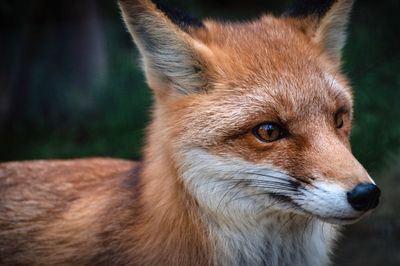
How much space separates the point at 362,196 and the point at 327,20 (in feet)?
4.37

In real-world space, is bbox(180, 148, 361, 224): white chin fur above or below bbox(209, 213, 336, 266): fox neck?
above

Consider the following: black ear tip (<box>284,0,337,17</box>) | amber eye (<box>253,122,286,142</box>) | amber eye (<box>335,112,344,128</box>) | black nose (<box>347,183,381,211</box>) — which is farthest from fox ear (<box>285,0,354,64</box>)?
black nose (<box>347,183,381,211</box>)

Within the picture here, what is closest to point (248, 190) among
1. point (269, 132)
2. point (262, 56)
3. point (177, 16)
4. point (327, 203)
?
point (269, 132)

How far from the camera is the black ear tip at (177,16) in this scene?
11.6ft

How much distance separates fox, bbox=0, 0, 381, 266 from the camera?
10.6 feet

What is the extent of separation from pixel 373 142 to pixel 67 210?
292 cm

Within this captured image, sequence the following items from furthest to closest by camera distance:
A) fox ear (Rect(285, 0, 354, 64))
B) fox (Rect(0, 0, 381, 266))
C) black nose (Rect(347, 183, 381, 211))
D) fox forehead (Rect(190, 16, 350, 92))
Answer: fox ear (Rect(285, 0, 354, 64)), fox forehead (Rect(190, 16, 350, 92)), fox (Rect(0, 0, 381, 266)), black nose (Rect(347, 183, 381, 211))

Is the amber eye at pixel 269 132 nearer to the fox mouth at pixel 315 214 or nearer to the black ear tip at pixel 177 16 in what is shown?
the fox mouth at pixel 315 214

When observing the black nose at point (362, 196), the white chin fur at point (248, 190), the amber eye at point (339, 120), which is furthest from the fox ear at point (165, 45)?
the black nose at point (362, 196)

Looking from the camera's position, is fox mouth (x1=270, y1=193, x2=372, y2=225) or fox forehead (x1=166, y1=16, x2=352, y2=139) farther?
fox forehead (x1=166, y1=16, x2=352, y2=139)

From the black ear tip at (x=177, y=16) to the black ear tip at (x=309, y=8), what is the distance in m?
0.63

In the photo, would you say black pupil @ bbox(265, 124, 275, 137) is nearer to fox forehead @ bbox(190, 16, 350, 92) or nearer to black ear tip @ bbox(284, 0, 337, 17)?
fox forehead @ bbox(190, 16, 350, 92)

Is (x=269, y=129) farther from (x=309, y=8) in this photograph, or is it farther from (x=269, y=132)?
(x=309, y=8)

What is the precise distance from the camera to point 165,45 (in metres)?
3.59
